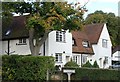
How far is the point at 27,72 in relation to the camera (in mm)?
24109

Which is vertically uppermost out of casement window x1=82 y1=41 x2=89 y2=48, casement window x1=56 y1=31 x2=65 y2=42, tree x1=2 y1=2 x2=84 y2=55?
tree x1=2 y1=2 x2=84 y2=55

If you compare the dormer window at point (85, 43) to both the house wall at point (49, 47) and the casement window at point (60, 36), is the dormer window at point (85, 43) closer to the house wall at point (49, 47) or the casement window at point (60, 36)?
the house wall at point (49, 47)

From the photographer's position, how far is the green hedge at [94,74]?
25.7m

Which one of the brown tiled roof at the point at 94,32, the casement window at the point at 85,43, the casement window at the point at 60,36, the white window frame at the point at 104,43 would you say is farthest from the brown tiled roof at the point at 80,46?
the casement window at the point at 60,36

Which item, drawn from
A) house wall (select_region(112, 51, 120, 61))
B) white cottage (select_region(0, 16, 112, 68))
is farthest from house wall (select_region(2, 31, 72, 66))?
house wall (select_region(112, 51, 120, 61))

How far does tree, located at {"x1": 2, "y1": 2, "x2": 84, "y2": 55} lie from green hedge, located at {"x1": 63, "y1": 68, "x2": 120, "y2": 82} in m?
5.64

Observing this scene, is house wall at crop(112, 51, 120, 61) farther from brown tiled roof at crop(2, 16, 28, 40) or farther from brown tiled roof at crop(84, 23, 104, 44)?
brown tiled roof at crop(2, 16, 28, 40)

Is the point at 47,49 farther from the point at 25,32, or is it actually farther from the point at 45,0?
the point at 45,0

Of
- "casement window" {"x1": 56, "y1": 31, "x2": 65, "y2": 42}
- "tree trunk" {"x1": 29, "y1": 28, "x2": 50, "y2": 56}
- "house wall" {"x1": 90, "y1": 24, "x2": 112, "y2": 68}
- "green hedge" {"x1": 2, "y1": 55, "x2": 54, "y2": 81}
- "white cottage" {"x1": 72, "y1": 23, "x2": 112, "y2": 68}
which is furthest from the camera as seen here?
"house wall" {"x1": 90, "y1": 24, "x2": 112, "y2": 68}

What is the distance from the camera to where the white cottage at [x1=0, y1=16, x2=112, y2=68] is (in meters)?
36.9

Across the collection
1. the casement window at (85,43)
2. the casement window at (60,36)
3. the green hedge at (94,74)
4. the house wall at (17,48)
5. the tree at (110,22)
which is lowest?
the green hedge at (94,74)

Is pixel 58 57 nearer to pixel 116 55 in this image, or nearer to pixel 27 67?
pixel 27 67

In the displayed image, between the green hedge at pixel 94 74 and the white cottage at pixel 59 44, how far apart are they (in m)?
10.6

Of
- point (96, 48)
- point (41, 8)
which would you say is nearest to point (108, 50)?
point (96, 48)
